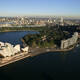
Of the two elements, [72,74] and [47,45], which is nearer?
[72,74]

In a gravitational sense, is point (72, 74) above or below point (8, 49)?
below

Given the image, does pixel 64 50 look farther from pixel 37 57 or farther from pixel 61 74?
pixel 61 74

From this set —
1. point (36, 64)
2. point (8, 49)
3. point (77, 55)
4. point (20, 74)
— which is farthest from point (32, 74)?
point (77, 55)

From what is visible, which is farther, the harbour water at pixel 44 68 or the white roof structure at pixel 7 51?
the white roof structure at pixel 7 51

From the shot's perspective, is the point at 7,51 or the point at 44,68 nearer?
the point at 44,68

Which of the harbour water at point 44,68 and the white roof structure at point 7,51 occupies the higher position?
the white roof structure at point 7,51

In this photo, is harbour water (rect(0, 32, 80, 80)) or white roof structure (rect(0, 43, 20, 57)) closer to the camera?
harbour water (rect(0, 32, 80, 80))

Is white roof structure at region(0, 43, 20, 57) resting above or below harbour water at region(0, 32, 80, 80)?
above

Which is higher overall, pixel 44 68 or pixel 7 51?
pixel 7 51
